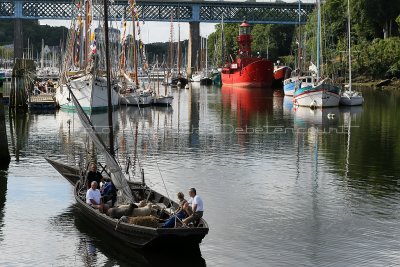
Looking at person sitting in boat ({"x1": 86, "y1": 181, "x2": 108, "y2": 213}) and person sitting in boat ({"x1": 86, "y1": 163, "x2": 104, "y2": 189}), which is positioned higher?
person sitting in boat ({"x1": 86, "y1": 163, "x2": 104, "y2": 189})

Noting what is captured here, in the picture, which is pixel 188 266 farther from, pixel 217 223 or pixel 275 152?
pixel 275 152

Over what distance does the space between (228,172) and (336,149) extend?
13.5 metres

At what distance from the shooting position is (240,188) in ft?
136

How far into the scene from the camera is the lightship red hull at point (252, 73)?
5851 inches

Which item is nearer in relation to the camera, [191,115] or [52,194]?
[52,194]

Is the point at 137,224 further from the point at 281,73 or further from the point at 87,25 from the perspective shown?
the point at 281,73

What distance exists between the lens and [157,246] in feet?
93.2

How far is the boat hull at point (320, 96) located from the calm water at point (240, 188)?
1392 cm

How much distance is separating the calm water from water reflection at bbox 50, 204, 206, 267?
0.13ft

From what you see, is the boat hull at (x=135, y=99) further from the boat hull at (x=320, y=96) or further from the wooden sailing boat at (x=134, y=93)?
Answer: the boat hull at (x=320, y=96)

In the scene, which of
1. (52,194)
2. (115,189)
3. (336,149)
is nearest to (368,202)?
(115,189)

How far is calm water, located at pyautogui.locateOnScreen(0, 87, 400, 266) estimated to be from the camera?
1153 inches

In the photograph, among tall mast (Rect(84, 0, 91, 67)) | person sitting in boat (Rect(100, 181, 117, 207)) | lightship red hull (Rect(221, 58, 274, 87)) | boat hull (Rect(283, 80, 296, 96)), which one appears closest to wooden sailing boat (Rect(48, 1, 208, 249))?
person sitting in boat (Rect(100, 181, 117, 207))

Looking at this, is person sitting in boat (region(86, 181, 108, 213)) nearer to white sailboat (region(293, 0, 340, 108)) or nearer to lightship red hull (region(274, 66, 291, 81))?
white sailboat (region(293, 0, 340, 108))
